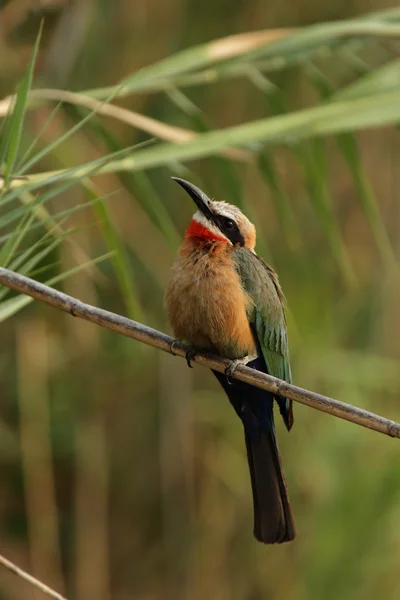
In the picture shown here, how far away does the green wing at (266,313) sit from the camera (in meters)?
2.39

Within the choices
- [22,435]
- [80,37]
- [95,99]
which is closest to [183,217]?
[80,37]

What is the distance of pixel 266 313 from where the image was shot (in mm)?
2414

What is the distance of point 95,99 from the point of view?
2.21 meters

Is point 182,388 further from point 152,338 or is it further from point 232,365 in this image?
point 152,338

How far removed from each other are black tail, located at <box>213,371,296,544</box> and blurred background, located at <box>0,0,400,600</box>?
1.43m

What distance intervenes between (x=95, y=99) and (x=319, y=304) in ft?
7.01

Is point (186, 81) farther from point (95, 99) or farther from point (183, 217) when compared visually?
point (183, 217)

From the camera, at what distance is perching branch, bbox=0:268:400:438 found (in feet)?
4.99

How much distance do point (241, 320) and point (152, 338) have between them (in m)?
0.66

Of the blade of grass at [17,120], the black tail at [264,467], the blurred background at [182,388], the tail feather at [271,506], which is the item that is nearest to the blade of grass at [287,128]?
the blade of grass at [17,120]

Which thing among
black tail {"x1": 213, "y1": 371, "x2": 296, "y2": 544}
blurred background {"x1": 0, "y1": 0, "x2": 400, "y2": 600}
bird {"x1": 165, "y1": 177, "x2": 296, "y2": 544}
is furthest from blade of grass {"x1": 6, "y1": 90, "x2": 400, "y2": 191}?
blurred background {"x1": 0, "y1": 0, "x2": 400, "y2": 600}

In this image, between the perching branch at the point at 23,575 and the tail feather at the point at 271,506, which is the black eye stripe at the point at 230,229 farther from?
the perching branch at the point at 23,575

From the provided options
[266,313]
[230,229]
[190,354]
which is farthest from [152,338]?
[230,229]

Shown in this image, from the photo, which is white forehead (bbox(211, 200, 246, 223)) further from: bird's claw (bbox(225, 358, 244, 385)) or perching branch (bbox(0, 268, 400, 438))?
perching branch (bbox(0, 268, 400, 438))
